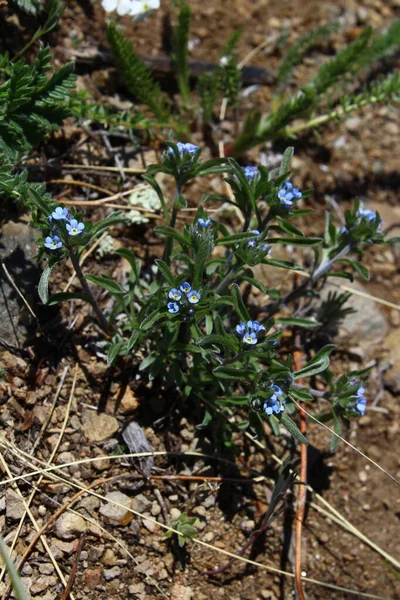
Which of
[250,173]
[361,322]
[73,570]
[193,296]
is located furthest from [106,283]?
[361,322]

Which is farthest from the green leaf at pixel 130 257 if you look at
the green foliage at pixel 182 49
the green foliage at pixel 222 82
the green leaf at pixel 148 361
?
the green foliage at pixel 182 49

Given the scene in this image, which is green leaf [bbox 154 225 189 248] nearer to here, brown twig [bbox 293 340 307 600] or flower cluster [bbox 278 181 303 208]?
flower cluster [bbox 278 181 303 208]

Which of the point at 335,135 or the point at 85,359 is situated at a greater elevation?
the point at 335,135

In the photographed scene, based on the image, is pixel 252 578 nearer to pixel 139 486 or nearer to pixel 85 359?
pixel 139 486

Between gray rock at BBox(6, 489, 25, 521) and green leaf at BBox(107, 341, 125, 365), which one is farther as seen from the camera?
green leaf at BBox(107, 341, 125, 365)

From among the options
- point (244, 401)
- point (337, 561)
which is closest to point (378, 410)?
point (337, 561)

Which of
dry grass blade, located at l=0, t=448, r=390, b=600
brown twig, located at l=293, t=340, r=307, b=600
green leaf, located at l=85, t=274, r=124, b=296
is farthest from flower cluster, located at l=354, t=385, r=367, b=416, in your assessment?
green leaf, located at l=85, t=274, r=124, b=296
